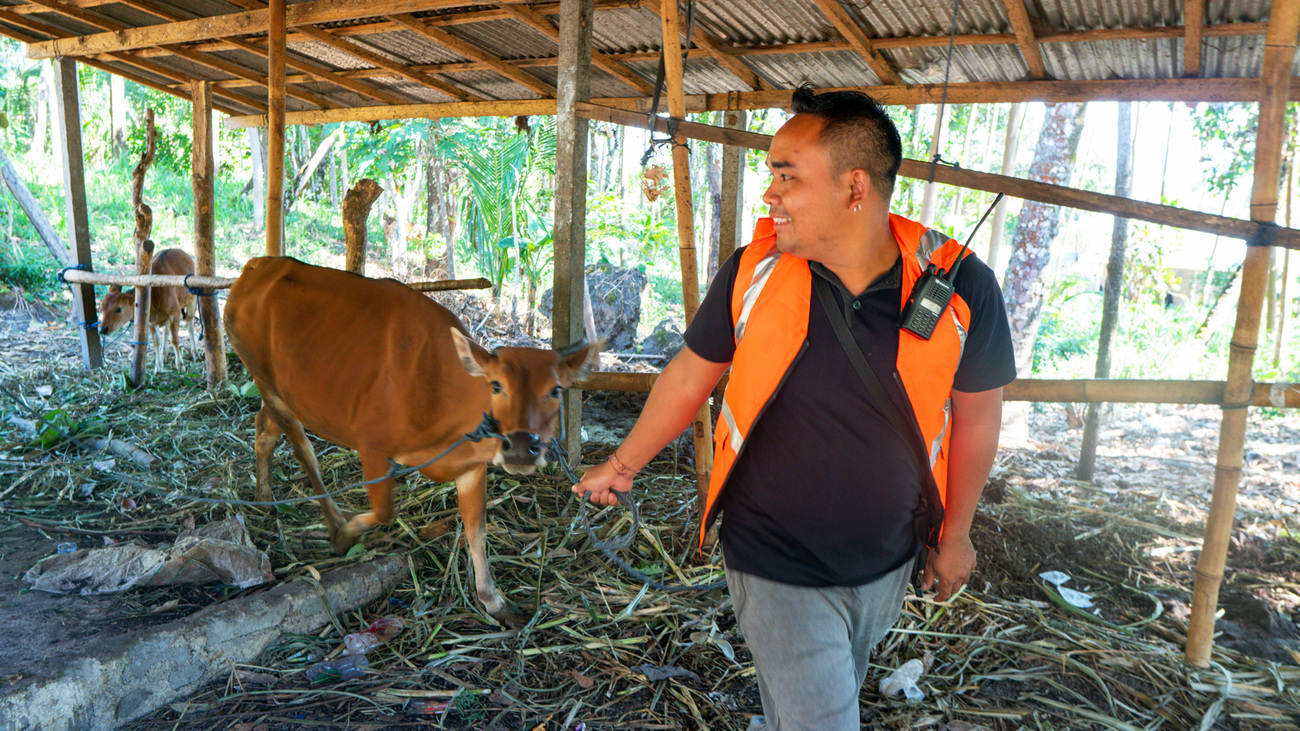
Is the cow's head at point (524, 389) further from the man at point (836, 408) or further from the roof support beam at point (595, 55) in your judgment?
the roof support beam at point (595, 55)

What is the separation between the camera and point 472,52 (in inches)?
246

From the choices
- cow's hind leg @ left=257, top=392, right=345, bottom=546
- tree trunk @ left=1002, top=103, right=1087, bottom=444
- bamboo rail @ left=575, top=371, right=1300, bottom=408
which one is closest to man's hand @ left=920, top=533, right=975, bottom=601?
bamboo rail @ left=575, top=371, right=1300, bottom=408

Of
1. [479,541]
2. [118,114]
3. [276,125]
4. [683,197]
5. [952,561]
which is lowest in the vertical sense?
[479,541]

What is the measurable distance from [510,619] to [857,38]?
4.08 meters

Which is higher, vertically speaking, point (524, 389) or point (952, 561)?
point (524, 389)

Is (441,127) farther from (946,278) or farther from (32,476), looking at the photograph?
(946,278)

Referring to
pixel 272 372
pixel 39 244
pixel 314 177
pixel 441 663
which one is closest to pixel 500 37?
pixel 272 372

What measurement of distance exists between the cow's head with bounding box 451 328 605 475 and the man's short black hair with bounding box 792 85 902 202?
1.79 m

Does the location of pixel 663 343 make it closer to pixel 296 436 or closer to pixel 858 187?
pixel 296 436

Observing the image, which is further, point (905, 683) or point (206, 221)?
point (206, 221)

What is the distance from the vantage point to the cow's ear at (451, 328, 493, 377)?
3.55 meters

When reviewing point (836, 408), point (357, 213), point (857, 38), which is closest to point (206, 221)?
point (357, 213)

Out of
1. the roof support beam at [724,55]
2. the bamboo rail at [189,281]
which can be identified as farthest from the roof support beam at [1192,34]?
the bamboo rail at [189,281]

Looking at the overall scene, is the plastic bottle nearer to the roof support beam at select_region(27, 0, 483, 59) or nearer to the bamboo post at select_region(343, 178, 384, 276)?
the bamboo post at select_region(343, 178, 384, 276)
